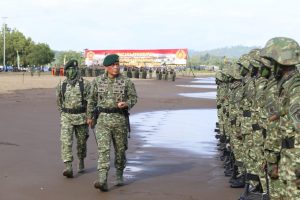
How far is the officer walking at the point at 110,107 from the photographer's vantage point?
7.94 meters

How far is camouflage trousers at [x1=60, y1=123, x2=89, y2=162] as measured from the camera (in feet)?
28.8

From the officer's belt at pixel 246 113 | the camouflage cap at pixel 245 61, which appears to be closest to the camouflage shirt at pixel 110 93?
the camouflage cap at pixel 245 61

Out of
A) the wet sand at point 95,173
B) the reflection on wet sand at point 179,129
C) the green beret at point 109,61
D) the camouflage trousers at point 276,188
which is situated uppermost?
the green beret at point 109,61

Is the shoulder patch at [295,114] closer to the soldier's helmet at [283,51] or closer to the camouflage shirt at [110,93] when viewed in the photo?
the soldier's helmet at [283,51]

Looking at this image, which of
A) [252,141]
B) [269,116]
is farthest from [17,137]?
[269,116]

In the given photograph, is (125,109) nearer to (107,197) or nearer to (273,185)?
(107,197)

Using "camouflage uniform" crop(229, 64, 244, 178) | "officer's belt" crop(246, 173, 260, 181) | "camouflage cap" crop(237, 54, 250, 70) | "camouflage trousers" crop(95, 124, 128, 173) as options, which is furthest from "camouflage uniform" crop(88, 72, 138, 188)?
"officer's belt" crop(246, 173, 260, 181)

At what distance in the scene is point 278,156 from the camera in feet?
15.5

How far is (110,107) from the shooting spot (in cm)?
805

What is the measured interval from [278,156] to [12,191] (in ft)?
14.3

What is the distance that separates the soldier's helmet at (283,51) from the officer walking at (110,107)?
11.6ft

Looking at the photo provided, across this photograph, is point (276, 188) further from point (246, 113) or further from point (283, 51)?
point (246, 113)

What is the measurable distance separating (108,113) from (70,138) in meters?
1.16

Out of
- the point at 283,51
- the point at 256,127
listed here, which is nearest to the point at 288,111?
the point at 283,51
